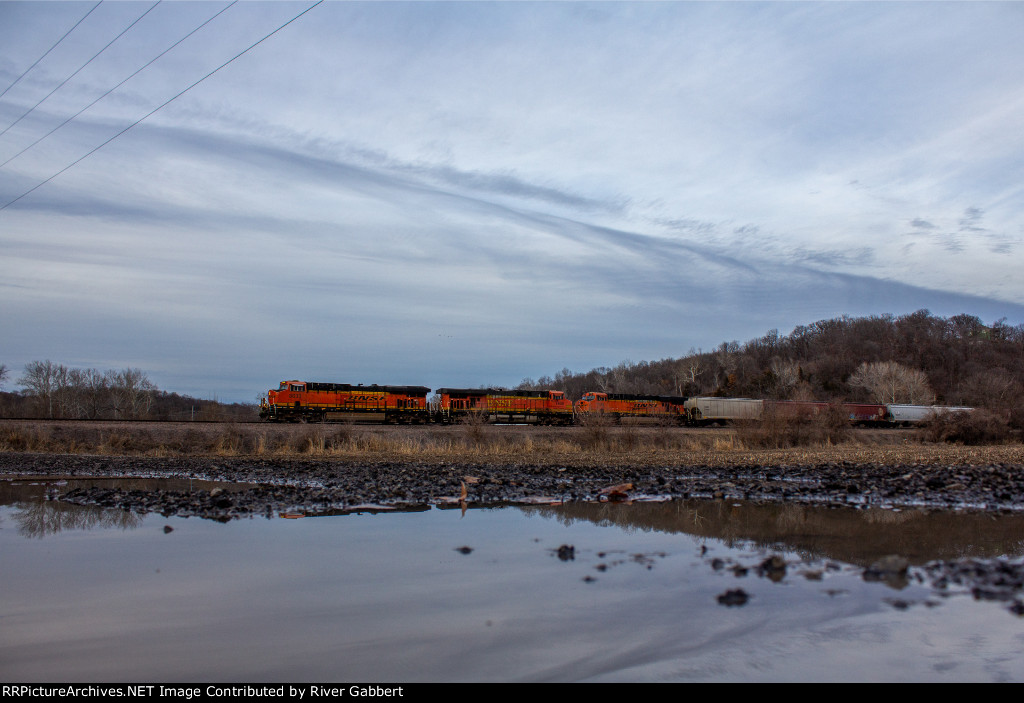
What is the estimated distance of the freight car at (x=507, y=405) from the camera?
4975 cm

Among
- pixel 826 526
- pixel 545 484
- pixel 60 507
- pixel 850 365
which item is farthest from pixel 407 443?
pixel 850 365

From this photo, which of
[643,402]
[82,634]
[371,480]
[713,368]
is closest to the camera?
[82,634]

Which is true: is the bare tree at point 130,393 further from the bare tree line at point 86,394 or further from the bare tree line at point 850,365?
the bare tree line at point 850,365

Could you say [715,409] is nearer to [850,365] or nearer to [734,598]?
[734,598]

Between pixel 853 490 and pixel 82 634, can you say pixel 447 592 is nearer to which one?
pixel 82 634

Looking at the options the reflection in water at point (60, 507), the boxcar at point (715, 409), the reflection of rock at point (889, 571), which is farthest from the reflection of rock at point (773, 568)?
the boxcar at point (715, 409)

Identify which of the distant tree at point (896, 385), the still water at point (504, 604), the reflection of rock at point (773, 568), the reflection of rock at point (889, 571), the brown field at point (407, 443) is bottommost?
the brown field at point (407, 443)

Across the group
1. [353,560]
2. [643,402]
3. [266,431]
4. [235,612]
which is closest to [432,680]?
[235,612]

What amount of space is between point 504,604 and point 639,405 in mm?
50722

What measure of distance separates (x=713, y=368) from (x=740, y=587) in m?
130

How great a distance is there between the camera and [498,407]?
5003 centimetres
